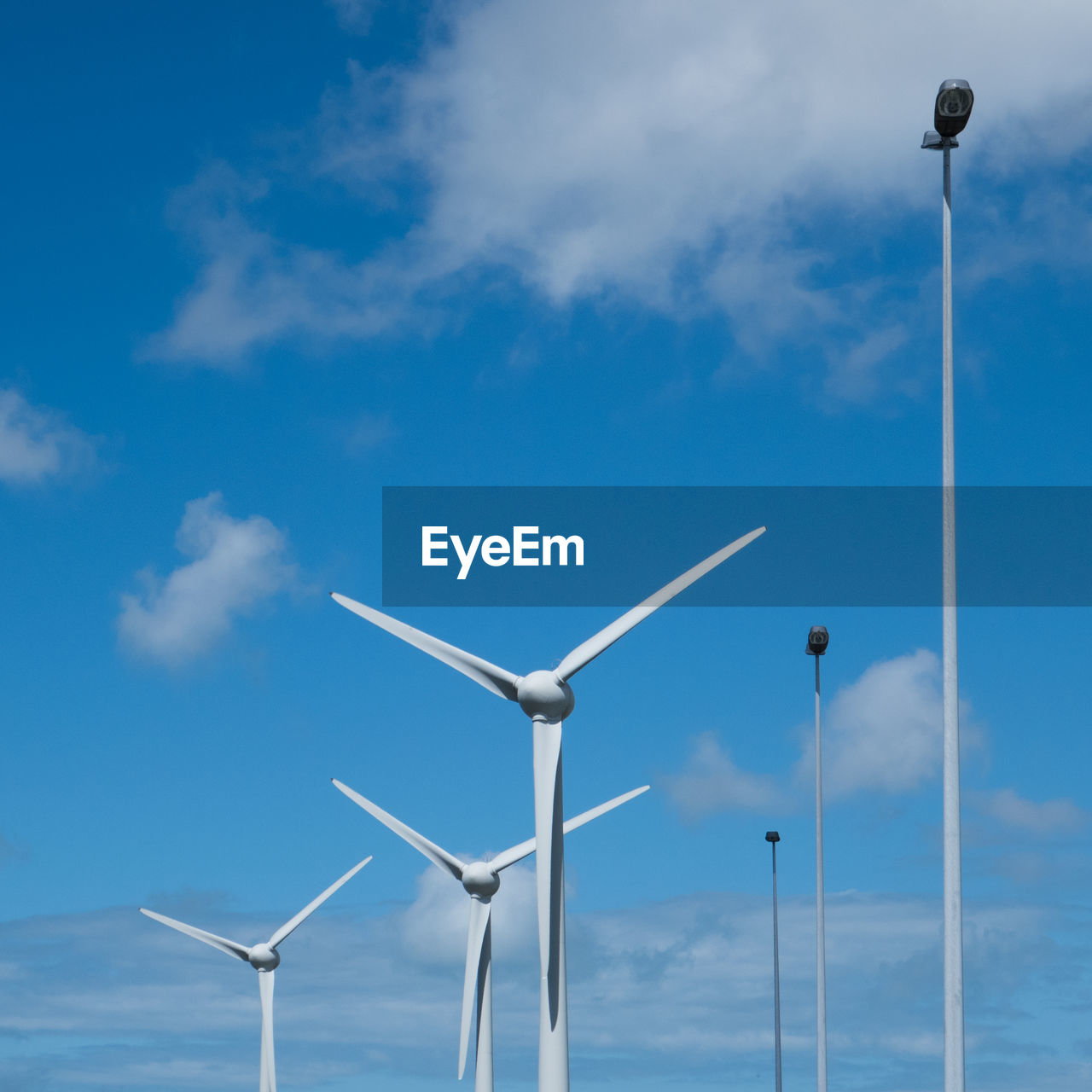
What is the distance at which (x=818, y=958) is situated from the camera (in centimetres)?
4812

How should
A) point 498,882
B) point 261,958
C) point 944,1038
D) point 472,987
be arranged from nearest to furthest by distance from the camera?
point 944,1038
point 472,987
point 498,882
point 261,958

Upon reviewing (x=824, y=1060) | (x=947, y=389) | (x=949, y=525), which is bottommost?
(x=824, y=1060)

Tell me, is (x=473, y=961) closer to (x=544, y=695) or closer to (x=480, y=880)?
(x=480, y=880)

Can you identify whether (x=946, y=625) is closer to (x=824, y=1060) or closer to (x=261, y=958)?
(x=824, y=1060)

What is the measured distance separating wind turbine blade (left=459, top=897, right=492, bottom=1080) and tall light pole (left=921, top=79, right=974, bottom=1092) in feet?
114

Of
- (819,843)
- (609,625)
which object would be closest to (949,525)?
(609,625)

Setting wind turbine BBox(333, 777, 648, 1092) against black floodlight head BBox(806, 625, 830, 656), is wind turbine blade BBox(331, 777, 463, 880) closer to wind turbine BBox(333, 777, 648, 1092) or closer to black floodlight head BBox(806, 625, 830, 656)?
wind turbine BBox(333, 777, 648, 1092)

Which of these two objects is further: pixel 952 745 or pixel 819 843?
pixel 819 843

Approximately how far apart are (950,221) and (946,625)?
679 centimetres

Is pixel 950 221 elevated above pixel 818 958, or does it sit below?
above

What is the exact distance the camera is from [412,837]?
67.6 m

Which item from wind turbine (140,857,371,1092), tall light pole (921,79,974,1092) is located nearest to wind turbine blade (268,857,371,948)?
Answer: wind turbine (140,857,371,1092)

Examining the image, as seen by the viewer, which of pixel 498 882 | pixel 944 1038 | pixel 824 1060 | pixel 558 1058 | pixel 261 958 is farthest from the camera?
pixel 261 958

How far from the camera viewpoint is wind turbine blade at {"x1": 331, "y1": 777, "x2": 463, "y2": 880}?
65.8 m
